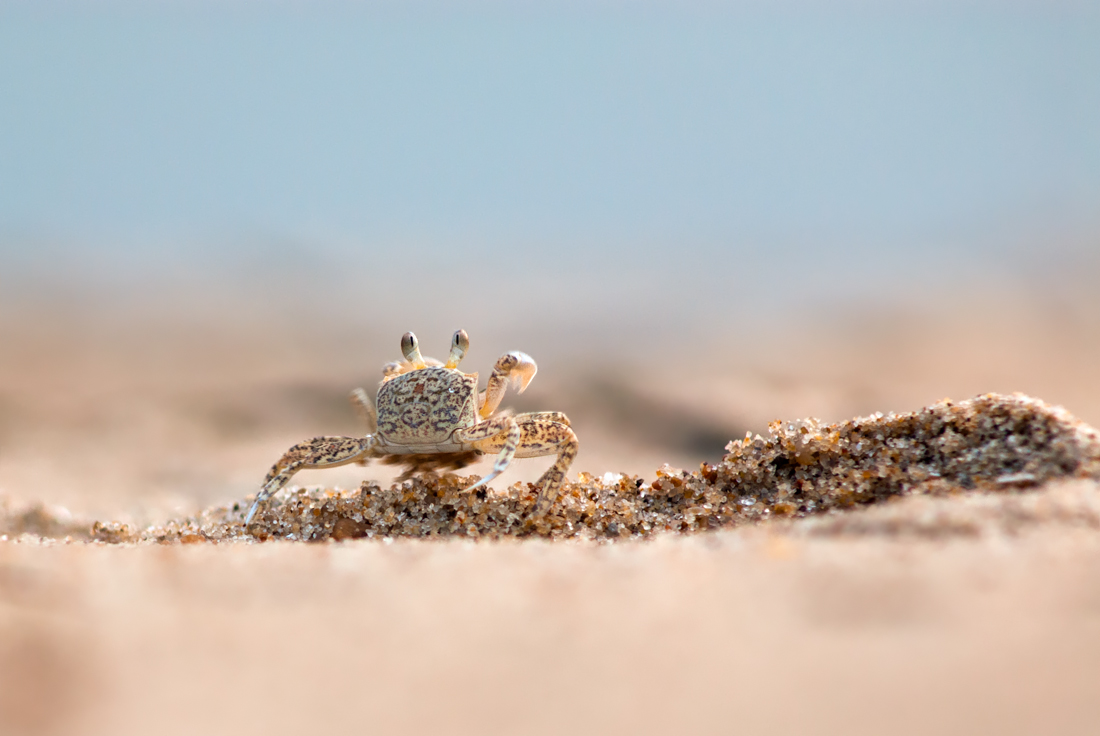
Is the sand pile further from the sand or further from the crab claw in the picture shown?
the crab claw

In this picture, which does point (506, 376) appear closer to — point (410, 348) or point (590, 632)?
point (410, 348)

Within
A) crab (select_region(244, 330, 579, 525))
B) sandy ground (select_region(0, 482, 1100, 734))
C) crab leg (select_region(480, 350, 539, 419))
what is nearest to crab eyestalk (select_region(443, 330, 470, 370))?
crab (select_region(244, 330, 579, 525))

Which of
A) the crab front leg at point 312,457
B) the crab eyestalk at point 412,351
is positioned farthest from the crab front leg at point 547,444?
the crab eyestalk at point 412,351

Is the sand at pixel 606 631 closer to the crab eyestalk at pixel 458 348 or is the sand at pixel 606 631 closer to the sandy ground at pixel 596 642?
the sandy ground at pixel 596 642

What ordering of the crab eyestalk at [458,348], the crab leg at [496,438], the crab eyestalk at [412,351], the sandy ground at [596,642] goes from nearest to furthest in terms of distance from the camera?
the sandy ground at [596,642] < the crab leg at [496,438] < the crab eyestalk at [458,348] < the crab eyestalk at [412,351]

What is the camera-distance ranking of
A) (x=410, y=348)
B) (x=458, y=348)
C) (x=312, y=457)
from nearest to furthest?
1. (x=312, y=457)
2. (x=458, y=348)
3. (x=410, y=348)

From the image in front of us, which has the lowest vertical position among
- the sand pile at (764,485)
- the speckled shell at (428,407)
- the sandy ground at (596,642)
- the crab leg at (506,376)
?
the sandy ground at (596,642)

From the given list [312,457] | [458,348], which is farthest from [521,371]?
[312,457]
